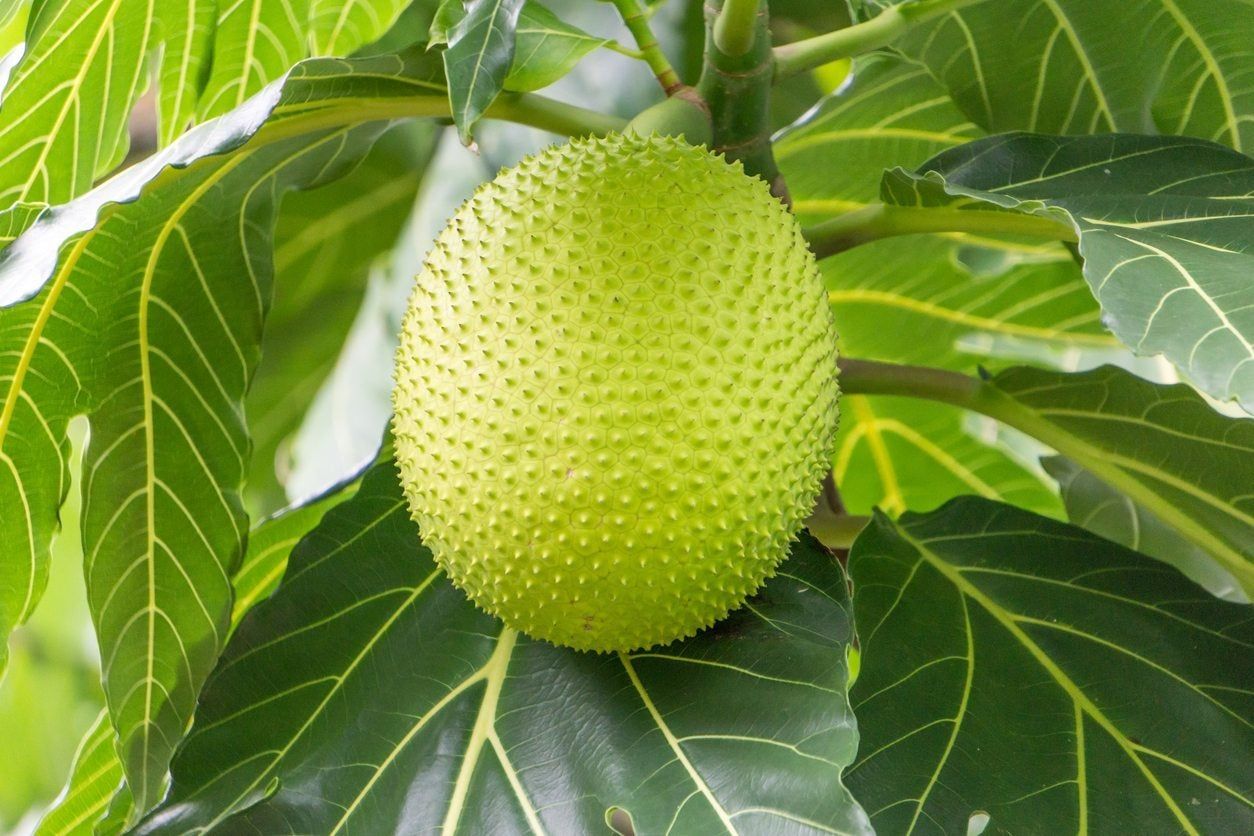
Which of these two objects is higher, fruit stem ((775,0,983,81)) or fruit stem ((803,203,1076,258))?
fruit stem ((775,0,983,81))

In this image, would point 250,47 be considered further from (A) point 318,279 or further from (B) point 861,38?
(B) point 861,38

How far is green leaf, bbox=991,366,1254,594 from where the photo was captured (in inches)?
28.0

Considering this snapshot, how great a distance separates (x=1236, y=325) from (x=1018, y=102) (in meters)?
0.37

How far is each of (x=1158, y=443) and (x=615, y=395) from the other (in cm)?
41

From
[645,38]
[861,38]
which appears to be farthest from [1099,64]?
[645,38]

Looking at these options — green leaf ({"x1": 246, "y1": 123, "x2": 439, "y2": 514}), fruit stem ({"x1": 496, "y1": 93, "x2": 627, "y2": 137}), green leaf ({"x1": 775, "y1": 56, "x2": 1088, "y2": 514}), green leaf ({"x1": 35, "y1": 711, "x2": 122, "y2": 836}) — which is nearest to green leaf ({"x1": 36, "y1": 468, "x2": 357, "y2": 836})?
green leaf ({"x1": 35, "y1": 711, "x2": 122, "y2": 836})

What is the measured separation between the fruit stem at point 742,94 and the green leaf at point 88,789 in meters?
0.57

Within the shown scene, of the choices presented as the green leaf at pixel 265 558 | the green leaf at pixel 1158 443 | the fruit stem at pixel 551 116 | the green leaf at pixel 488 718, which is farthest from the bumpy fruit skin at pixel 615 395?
the green leaf at pixel 265 558

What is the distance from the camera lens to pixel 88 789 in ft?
2.71

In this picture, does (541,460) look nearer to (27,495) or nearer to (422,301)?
(422,301)

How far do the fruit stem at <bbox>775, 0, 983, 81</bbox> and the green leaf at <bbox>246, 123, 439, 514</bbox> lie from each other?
461 mm

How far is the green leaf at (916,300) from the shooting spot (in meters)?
0.95

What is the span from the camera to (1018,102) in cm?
82

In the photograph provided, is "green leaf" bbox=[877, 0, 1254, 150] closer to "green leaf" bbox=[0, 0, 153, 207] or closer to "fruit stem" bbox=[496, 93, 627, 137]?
"fruit stem" bbox=[496, 93, 627, 137]
